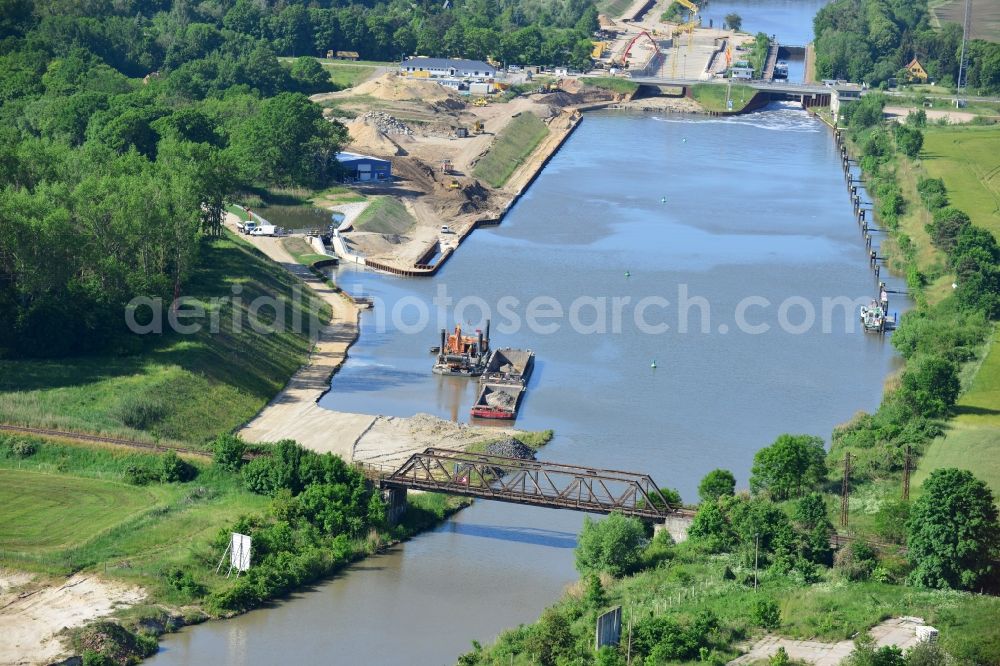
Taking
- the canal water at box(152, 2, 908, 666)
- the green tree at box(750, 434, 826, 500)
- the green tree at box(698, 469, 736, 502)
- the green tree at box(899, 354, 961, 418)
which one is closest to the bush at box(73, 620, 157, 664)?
the canal water at box(152, 2, 908, 666)

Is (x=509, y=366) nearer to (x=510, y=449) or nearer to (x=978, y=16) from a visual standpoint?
(x=510, y=449)

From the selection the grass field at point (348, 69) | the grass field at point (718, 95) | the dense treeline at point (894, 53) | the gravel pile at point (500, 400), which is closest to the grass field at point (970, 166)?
the dense treeline at point (894, 53)

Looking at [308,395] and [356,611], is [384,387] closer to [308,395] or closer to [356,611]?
[308,395]

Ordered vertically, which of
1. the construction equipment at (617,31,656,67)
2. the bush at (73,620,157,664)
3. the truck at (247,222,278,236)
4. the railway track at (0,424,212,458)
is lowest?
the bush at (73,620,157,664)

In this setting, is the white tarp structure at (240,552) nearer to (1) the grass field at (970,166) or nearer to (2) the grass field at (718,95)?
(1) the grass field at (970,166)

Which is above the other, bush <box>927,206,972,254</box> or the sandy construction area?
bush <box>927,206,972,254</box>

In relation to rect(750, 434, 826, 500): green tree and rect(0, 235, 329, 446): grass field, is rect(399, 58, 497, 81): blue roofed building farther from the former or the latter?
rect(750, 434, 826, 500): green tree
